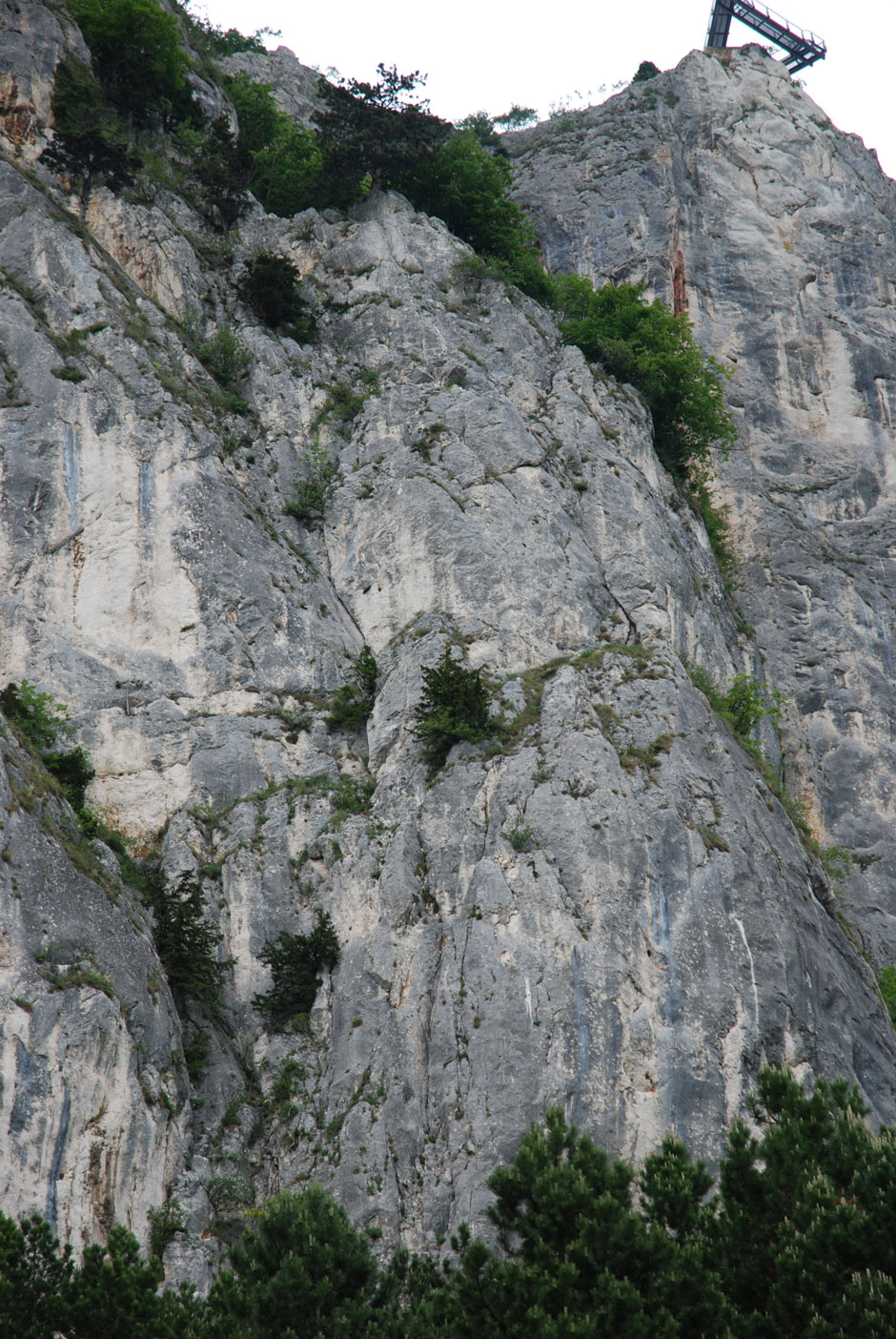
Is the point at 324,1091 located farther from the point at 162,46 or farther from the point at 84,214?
the point at 162,46

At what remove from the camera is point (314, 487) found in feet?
102

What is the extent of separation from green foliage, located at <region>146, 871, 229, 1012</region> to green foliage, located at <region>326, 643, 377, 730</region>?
5.84 m

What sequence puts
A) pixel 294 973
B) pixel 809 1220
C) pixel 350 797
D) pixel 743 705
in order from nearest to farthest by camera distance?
pixel 809 1220 → pixel 294 973 → pixel 350 797 → pixel 743 705

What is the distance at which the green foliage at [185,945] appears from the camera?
862 inches

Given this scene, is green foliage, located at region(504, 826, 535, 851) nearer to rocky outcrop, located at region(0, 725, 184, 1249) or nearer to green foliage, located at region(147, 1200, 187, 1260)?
rocky outcrop, located at region(0, 725, 184, 1249)

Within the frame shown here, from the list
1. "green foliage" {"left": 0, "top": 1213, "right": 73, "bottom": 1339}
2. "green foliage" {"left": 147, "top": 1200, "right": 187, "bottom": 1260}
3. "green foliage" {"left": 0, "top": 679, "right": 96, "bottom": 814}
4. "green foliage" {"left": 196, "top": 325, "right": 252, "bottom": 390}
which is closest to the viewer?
"green foliage" {"left": 0, "top": 1213, "right": 73, "bottom": 1339}

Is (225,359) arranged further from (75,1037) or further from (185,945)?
(75,1037)

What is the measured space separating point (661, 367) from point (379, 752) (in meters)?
18.2

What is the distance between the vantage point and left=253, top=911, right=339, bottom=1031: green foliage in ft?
74.1

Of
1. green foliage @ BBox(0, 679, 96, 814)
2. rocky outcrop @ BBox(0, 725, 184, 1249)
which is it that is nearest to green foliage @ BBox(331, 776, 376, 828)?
rocky outcrop @ BBox(0, 725, 184, 1249)

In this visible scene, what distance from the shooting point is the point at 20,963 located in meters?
18.8

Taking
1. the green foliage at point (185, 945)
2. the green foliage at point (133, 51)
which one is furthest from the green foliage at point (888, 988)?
the green foliage at point (133, 51)

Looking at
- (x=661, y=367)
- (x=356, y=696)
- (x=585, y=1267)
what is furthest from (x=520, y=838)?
(x=661, y=367)

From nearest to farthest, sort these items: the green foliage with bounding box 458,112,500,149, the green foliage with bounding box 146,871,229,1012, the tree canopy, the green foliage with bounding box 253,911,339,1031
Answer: the tree canopy, the green foliage with bounding box 146,871,229,1012, the green foliage with bounding box 253,911,339,1031, the green foliage with bounding box 458,112,500,149
